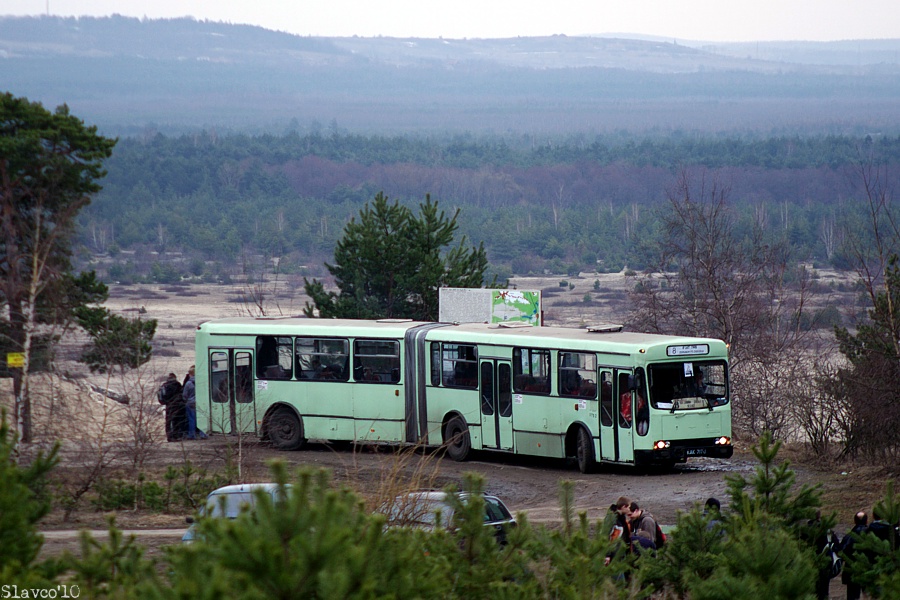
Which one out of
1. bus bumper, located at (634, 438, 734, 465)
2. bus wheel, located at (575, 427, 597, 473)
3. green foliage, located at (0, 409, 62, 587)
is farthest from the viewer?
bus wheel, located at (575, 427, 597, 473)

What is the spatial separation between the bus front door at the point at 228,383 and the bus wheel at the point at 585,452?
7286mm

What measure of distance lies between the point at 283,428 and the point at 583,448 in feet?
22.7

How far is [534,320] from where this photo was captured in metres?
28.8

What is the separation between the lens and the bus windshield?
68.1ft

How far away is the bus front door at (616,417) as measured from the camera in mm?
20802

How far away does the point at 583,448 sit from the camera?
21.5m

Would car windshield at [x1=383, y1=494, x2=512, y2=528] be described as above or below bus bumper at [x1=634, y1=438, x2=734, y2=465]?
above

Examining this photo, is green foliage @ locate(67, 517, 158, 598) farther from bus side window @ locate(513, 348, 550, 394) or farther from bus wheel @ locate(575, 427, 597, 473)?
bus side window @ locate(513, 348, 550, 394)

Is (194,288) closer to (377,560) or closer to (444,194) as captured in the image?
(444,194)

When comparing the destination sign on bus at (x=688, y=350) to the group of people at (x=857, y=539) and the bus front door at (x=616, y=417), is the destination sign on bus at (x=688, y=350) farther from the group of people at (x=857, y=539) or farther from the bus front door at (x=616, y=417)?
the group of people at (x=857, y=539)

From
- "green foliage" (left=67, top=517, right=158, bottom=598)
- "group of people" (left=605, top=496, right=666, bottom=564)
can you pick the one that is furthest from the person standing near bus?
"green foliage" (left=67, top=517, right=158, bottom=598)

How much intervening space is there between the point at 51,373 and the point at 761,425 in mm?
18857

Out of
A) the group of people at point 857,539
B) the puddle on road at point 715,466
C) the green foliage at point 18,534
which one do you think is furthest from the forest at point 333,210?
the green foliage at point 18,534

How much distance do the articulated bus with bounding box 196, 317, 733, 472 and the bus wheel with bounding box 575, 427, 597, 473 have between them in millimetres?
26
